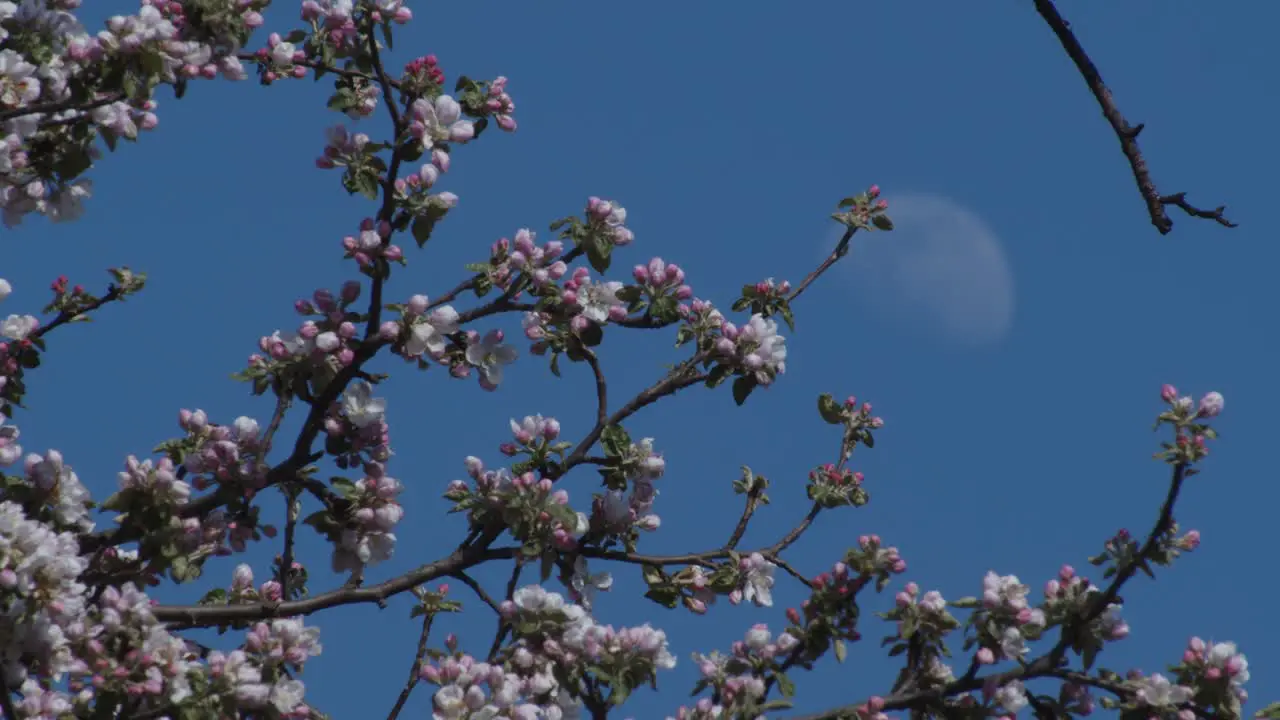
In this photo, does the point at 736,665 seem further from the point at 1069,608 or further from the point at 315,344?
the point at 315,344

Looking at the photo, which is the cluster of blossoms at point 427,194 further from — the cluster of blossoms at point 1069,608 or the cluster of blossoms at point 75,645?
the cluster of blossoms at point 1069,608

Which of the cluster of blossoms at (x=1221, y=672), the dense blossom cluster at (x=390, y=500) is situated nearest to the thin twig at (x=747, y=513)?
the dense blossom cluster at (x=390, y=500)

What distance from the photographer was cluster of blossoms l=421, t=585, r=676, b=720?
20.4 ft

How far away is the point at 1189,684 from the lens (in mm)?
6023

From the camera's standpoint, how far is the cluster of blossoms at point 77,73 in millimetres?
6742

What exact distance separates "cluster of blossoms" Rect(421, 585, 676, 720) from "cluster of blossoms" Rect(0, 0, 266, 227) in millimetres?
2605

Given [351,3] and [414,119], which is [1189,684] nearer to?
[414,119]

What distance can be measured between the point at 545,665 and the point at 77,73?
3.13 meters

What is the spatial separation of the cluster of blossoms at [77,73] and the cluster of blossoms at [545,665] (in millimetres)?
2605

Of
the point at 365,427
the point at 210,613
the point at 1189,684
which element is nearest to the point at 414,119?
the point at 365,427

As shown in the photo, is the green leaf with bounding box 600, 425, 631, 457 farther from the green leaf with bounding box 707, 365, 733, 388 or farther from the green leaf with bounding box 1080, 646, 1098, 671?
the green leaf with bounding box 1080, 646, 1098, 671

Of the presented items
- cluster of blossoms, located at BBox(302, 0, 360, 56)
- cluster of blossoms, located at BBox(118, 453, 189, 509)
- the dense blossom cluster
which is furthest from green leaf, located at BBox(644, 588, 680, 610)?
cluster of blossoms, located at BBox(302, 0, 360, 56)

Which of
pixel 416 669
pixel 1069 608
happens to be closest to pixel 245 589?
pixel 416 669

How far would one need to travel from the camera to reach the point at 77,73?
22.6 ft
